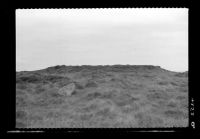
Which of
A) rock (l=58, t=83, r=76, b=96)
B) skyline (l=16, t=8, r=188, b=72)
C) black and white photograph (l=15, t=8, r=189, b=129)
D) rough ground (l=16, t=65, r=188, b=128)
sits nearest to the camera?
rough ground (l=16, t=65, r=188, b=128)

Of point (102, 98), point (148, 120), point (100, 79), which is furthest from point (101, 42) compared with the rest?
point (148, 120)

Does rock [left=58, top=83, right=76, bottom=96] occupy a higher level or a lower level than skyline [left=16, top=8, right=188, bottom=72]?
lower

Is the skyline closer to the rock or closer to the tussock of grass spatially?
the rock

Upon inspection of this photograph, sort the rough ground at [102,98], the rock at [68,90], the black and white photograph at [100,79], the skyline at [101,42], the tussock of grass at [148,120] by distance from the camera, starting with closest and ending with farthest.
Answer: the tussock of grass at [148,120], the rough ground at [102,98], the black and white photograph at [100,79], the rock at [68,90], the skyline at [101,42]

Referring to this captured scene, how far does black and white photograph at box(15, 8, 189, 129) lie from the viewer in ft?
79.0

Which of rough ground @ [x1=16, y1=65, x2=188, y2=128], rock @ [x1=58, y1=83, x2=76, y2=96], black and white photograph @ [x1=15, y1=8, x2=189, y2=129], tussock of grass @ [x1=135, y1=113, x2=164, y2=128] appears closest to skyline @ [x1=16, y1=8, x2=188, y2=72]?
black and white photograph @ [x1=15, y1=8, x2=189, y2=129]

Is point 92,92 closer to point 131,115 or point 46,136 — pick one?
point 131,115

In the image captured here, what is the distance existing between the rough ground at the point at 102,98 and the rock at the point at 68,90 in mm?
427

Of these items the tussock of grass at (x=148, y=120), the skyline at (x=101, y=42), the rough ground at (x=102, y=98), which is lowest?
the tussock of grass at (x=148, y=120)

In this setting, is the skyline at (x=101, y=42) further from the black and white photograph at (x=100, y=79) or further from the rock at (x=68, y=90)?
the rock at (x=68, y=90)

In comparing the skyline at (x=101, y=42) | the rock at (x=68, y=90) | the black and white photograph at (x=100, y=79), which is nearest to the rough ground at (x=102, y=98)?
the black and white photograph at (x=100, y=79)

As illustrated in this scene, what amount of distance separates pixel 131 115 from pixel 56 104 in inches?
291

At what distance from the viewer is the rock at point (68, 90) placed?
98.5 feet

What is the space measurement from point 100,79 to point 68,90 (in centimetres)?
459
